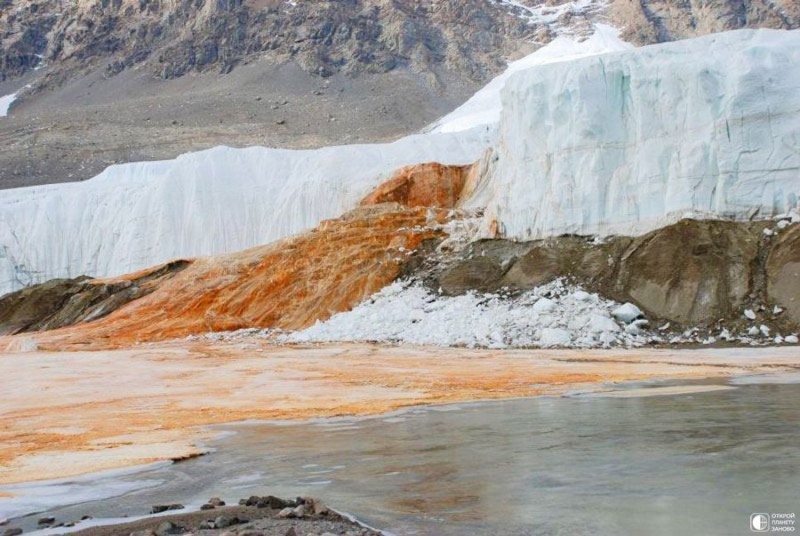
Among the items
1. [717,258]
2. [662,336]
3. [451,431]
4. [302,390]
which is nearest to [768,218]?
[717,258]

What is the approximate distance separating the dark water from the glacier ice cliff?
63.1ft

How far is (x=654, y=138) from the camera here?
3366cm

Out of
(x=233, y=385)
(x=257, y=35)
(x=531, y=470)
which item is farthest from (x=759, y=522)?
(x=257, y=35)

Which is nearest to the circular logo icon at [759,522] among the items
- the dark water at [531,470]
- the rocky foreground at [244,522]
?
the dark water at [531,470]

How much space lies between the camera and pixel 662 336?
27.9m

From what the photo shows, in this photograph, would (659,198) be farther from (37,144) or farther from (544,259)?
(37,144)

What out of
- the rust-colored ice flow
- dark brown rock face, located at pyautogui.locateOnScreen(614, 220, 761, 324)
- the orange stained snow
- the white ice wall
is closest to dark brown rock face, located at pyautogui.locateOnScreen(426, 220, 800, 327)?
dark brown rock face, located at pyautogui.locateOnScreen(614, 220, 761, 324)

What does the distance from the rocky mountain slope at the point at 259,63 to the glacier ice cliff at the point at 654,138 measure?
93.0 m

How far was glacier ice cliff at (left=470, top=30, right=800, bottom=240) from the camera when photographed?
103 feet

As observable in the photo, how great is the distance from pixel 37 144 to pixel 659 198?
368 ft

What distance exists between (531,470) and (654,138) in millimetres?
27056

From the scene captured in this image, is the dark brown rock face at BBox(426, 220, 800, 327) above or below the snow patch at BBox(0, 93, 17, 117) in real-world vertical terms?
below

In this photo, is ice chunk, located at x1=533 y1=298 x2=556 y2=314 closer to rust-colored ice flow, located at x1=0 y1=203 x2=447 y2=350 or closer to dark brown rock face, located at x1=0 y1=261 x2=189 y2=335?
rust-colored ice flow, located at x1=0 y1=203 x2=447 y2=350

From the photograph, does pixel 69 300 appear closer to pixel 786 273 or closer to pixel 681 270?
pixel 681 270
